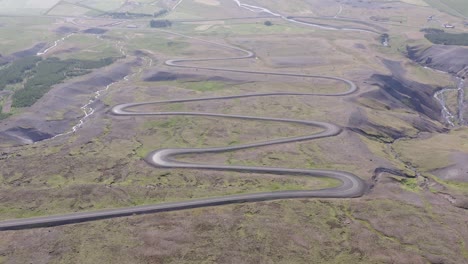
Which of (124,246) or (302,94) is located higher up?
(302,94)

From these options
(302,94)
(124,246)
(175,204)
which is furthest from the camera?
(302,94)

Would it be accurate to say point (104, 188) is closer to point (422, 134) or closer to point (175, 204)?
point (175, 204)

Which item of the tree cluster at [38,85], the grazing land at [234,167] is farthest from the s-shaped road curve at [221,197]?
the tree cluster at [38,85]

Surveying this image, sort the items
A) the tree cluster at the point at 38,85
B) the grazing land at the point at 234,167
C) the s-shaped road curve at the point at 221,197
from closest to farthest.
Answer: the grazing land at the point at 234,167, the s-shaped road curve at the point at 221,197, the tree cluster at the point at 38,85

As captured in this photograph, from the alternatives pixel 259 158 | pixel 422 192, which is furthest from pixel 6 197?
pixel 422 192

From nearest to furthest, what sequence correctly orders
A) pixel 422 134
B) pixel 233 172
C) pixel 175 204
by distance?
pixel 175 204, pixel 233 172, pixel 422 134

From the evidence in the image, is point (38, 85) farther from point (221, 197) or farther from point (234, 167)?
point (221, 197)

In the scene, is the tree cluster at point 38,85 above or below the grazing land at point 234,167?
above

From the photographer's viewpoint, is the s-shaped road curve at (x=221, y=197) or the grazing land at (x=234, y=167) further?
the s-shaped road curve at (x=221, y=197)

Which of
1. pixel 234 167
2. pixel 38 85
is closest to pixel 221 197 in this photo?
pixel 234 167

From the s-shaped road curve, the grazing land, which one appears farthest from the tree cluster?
the s-shaped road curve

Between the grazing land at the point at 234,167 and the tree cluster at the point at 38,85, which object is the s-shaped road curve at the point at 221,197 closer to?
the grazing land at the point at 234,167
